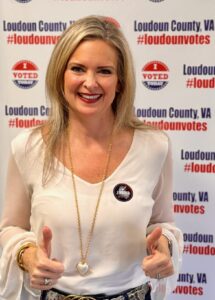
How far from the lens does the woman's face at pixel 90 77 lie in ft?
3.80

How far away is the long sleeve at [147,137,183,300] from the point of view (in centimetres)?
131

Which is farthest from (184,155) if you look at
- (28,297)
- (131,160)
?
(28,297)

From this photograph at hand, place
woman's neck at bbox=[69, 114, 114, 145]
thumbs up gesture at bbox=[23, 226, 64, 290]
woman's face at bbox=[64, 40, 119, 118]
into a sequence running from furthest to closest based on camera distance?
woman's neck at bbox=[69, 114, 114, 145]
woman's face at bbox=[64, 40, 119, 118]
thumbs up gesture at bbox=[23, 226, 64, 290]

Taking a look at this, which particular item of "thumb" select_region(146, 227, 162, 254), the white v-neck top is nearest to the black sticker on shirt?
the white v-neck top

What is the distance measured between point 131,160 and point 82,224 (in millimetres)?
232

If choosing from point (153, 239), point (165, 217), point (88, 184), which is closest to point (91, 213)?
point (88, 184)

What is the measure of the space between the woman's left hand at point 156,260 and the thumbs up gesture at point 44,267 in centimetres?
21

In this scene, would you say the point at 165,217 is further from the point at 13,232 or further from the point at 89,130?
the point at 13,232

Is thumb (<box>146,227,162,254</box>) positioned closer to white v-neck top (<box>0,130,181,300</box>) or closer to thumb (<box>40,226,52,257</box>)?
white v-neck top (<box>0,130,181,300</box>)

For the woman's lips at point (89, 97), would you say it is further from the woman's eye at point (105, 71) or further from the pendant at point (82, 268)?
the pendant at point (82, 268)

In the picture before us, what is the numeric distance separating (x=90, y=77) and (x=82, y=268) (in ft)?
1.67

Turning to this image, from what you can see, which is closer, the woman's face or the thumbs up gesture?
the thumbs up gesture

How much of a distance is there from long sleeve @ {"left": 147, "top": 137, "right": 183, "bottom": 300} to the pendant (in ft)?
0.79

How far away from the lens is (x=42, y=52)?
5.69ft
